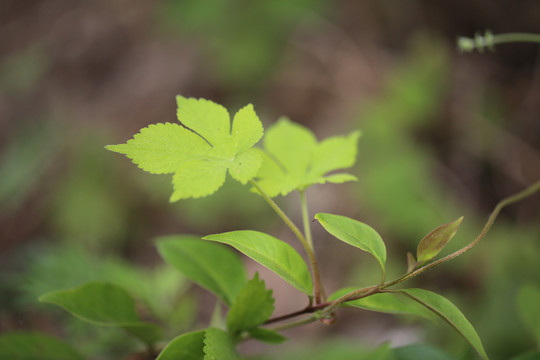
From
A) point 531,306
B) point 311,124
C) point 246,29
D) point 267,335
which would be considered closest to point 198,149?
point 267,335

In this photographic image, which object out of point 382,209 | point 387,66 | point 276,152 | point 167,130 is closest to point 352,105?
point 387,66

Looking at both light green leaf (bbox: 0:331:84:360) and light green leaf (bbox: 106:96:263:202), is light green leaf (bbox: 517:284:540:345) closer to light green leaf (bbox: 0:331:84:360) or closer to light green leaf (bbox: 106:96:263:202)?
light green leaf (bbox: 106:96:263:202)

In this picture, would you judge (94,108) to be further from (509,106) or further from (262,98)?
(509,106)

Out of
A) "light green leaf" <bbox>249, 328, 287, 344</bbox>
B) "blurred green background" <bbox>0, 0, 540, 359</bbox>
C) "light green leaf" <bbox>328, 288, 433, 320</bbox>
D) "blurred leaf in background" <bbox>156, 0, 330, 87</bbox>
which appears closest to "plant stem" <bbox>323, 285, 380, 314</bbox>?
"light green leaf" <bbox>328, 288, 433, 320</bbox>

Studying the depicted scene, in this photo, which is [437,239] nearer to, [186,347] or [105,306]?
[186,347]

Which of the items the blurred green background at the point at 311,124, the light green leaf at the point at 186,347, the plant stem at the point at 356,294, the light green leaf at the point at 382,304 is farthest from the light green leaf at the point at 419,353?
the blurred green background at the point at 311,124

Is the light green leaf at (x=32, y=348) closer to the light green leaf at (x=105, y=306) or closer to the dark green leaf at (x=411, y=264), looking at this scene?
the light green leaf at (x=105, y=306)
